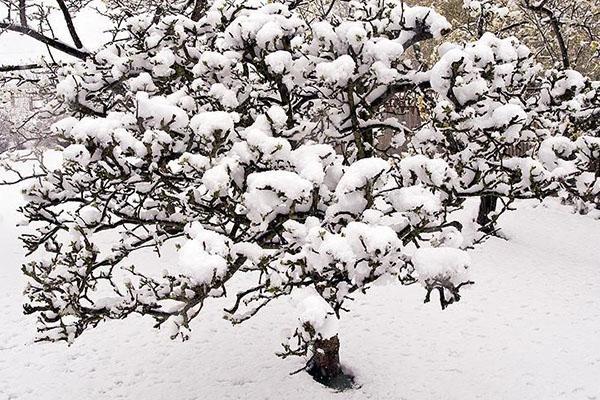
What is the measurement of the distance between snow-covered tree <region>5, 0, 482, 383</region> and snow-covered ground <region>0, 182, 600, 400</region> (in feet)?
8.81

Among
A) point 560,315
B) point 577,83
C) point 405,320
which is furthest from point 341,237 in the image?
point 560,315

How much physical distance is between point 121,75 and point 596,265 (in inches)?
446

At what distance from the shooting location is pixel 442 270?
3.04 metres

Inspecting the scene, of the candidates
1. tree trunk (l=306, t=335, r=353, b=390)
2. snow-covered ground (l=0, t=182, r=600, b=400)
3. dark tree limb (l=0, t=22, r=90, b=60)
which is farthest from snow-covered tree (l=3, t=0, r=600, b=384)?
dark tree limb (l=0, t=22, r=90, b=60)

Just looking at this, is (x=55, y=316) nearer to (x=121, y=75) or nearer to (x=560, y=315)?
(x=121, y=75)

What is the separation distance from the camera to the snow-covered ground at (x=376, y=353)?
22.5 ft

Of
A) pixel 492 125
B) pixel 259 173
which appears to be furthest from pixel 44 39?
pixel 492 125

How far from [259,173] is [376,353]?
17.4ft

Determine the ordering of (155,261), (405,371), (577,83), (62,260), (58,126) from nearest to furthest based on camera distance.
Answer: (58,126), (62,260), (577,83), (405,371), (155,261)

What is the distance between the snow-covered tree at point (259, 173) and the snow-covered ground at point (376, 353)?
2.68 metres

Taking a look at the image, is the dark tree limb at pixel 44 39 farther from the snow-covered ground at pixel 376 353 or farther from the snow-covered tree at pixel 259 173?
the snow-covered ground at pixel 376 353

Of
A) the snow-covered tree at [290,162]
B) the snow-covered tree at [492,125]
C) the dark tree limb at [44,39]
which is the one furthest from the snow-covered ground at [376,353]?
the dark tree limb at [44,39]

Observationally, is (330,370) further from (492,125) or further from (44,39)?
(44,39)

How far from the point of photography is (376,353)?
7863mm
